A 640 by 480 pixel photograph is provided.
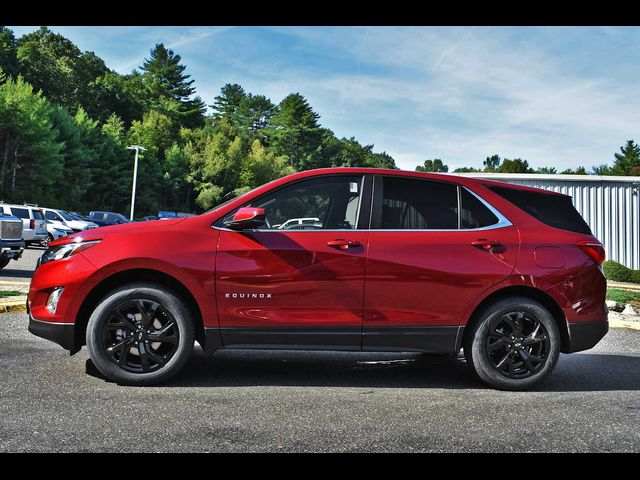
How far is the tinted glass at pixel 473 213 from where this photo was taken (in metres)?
5.34

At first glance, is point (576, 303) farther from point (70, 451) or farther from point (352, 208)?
point (70, 451)

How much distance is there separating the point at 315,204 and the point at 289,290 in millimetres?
792

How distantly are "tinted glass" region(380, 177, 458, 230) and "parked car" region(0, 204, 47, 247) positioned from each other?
20691 millimetres

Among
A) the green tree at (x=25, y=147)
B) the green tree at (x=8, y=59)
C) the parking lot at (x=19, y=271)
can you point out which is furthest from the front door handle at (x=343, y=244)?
the green tree at (x=8, y=59)

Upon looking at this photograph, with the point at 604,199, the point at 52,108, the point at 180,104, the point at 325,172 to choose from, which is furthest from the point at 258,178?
the point at 325,172

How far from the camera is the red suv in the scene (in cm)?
498

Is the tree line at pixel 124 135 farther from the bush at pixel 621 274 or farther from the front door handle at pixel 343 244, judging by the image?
the front door handle at pixel 343 244

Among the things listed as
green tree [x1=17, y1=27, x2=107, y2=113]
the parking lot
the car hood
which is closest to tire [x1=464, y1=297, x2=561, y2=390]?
the car hood

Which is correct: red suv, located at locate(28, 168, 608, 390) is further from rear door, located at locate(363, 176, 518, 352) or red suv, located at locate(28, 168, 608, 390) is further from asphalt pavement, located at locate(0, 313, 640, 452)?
asphalt pavement, located at locate(0, 313, 640, 452)

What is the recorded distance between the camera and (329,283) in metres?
5.02

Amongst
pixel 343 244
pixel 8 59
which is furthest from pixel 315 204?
pixel 8 59

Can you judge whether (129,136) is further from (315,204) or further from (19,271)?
(315,204)

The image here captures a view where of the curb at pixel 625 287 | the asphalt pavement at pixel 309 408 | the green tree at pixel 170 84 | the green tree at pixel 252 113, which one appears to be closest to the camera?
the asphalt pavement at pixel 309 408

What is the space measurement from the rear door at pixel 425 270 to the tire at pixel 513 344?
8.3 inches
